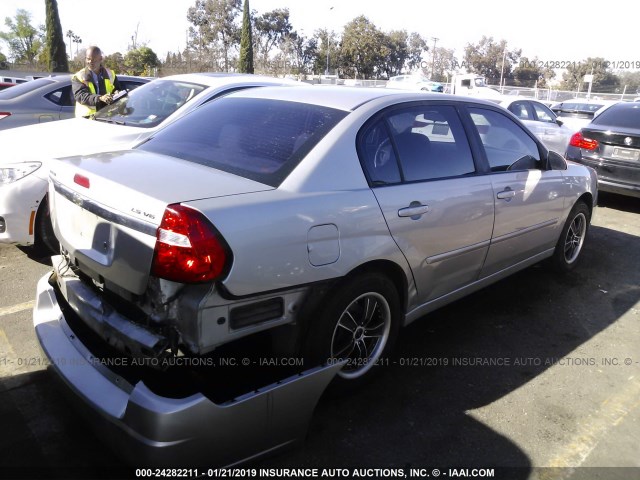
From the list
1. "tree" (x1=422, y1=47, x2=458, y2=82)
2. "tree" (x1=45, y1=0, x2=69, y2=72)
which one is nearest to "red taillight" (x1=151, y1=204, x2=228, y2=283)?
"tree" (x1=45, y1=0, x2=69, y2=72)

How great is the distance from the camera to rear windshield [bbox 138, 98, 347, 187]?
2576 millimetres

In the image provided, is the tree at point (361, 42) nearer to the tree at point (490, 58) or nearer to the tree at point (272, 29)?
the tree at point (272, 29)

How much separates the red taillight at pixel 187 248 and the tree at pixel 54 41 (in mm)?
34972

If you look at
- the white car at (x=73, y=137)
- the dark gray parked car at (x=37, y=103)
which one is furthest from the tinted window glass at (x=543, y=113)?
the dark gray parked car at (x=37, y=103)

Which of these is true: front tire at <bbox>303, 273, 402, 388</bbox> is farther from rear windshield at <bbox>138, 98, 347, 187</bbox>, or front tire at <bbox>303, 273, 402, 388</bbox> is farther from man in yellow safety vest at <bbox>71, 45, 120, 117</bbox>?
man in yellow safety vest at <bbox>71, 45, 120, 117</bbox>

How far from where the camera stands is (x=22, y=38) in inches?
2074

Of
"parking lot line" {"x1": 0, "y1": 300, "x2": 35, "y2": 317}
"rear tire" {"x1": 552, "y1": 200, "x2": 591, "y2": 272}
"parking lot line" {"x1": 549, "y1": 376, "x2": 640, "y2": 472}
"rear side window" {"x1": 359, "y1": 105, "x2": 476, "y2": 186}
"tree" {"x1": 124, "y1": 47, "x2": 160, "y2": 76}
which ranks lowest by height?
"parking lot line" {"x1": 549, "y1": 376, "x2": 640, "y2": 472}

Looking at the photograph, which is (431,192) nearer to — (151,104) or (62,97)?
(151,104)

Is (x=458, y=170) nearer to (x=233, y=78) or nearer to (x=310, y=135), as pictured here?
(x=310, y=135)

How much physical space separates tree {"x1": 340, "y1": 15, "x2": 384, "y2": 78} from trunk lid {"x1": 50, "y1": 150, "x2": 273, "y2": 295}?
184 ft

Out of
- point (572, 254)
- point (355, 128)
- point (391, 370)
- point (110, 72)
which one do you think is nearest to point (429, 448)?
point (391, 370)

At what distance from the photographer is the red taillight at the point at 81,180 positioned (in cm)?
237

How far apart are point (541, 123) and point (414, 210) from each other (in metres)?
9.12

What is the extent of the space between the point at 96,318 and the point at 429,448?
171 centimetres
